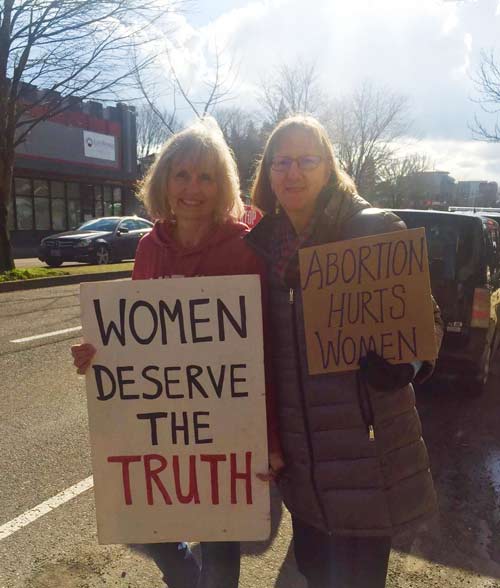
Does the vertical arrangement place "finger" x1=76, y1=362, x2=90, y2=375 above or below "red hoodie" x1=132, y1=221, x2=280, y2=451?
below

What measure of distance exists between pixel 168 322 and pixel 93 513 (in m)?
1.80

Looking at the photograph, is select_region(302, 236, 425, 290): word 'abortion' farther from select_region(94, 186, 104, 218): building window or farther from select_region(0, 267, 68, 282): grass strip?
select_region(94, 186, 104, 218): building window

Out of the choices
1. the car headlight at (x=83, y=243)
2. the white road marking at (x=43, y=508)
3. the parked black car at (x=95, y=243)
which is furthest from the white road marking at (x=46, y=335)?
the car headlight at (x=83, y=243)

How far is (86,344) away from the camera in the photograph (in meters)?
1.85

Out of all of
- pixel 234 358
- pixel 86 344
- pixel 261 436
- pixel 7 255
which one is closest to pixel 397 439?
pixel 261 436

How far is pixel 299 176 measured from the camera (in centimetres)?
173

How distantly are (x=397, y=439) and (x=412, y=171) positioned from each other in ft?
156

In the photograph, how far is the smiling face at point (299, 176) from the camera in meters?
1.74

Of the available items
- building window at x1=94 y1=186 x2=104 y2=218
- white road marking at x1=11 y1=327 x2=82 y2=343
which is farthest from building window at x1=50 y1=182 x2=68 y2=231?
white road marking at x1=11 y1=327 x2=82 y2=343

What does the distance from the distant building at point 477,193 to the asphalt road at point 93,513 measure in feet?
95.5

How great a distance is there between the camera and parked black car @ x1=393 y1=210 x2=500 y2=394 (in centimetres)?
489

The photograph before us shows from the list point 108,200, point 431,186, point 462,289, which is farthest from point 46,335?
point 431,186

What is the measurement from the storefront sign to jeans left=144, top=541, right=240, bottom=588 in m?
28.9

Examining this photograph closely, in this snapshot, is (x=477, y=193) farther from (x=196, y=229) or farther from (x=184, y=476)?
(x=184, y=476)
